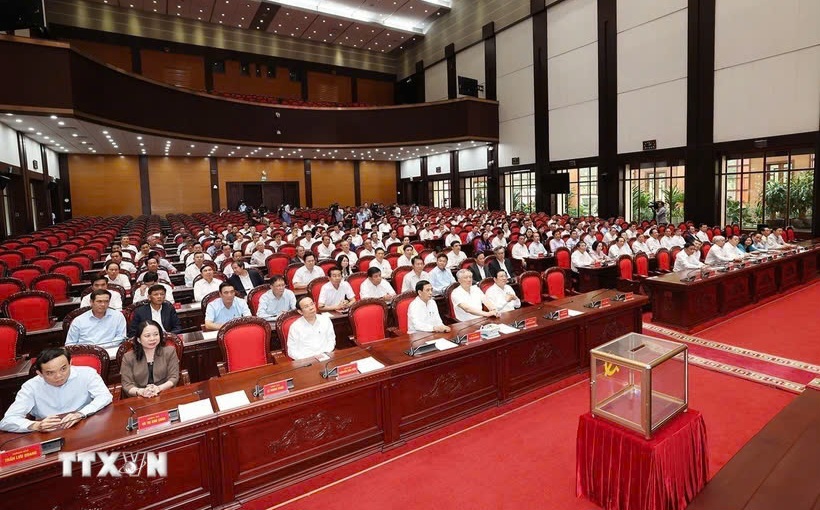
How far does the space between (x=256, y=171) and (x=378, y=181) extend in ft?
25.7

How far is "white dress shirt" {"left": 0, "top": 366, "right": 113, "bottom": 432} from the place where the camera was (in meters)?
2.77

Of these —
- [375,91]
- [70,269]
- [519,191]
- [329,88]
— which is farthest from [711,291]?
[375,91]

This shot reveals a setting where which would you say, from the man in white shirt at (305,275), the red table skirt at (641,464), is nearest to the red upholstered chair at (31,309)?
the man in white shirt at (305,275)

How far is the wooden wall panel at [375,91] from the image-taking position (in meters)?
28.8

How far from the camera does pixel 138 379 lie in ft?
11.2

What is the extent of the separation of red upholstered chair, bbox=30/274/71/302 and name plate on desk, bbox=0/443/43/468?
192 inches

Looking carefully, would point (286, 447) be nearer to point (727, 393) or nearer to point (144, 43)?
point (727, 393)

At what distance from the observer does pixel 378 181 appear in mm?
29547

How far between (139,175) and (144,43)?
634 cm

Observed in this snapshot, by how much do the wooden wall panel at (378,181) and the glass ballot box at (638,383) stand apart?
2688 cm

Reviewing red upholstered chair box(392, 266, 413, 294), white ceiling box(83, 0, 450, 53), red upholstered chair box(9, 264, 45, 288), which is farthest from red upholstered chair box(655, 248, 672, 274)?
white ceiling box(83, 0, 450, 53)

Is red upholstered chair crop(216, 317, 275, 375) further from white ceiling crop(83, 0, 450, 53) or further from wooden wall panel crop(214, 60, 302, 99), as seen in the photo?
wooden wall panel crop(214, 60, 302, 99)

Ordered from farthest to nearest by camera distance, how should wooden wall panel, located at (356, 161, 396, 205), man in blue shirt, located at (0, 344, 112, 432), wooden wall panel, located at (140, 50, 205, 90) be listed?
1. wooden wall panel, located at (356, 161, 396, 205)
2. wooden wall panel, located at (140, 50, 205, 90)
3. man in blue shirt, located at (0, 344, 112, 432)

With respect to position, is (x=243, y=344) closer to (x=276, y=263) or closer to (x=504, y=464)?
(x=504, y=464)
